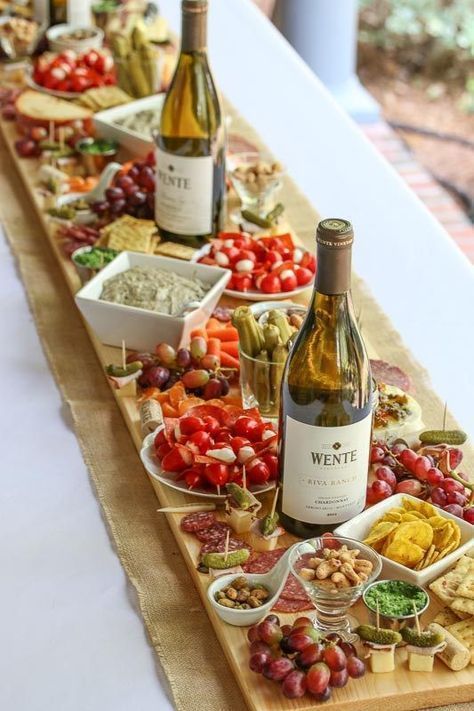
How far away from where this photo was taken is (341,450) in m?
1.25

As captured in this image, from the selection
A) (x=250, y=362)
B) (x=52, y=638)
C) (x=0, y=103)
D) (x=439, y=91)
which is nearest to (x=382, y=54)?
(x=439, y=91)

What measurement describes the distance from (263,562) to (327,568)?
155 millimetres

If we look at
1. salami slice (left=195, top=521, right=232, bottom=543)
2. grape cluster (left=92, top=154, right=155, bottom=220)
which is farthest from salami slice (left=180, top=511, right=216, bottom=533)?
grape cluster (left=92, top=154, right=155, bottom=220)

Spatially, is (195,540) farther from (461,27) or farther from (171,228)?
(461,27)

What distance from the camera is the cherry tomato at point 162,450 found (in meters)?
1.42

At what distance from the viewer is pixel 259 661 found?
1.14 meters

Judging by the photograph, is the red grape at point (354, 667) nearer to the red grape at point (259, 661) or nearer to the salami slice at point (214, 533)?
the red grape at point (259, 661)

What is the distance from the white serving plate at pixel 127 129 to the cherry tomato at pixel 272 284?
1.64ft

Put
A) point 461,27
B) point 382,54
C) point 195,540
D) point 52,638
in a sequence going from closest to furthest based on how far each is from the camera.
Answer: point 52,638 < point 195,540 < point 461,27 < point 382,54

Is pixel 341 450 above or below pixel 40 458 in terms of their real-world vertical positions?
above

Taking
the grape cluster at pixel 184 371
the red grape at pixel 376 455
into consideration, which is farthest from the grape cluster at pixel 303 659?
the grape cluster at pixel 184 371

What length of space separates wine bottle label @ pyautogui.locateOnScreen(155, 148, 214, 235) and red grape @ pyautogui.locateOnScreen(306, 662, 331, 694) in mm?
912

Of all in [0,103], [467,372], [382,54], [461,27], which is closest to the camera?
[467,372]

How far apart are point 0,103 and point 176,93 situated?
0.74 meters
